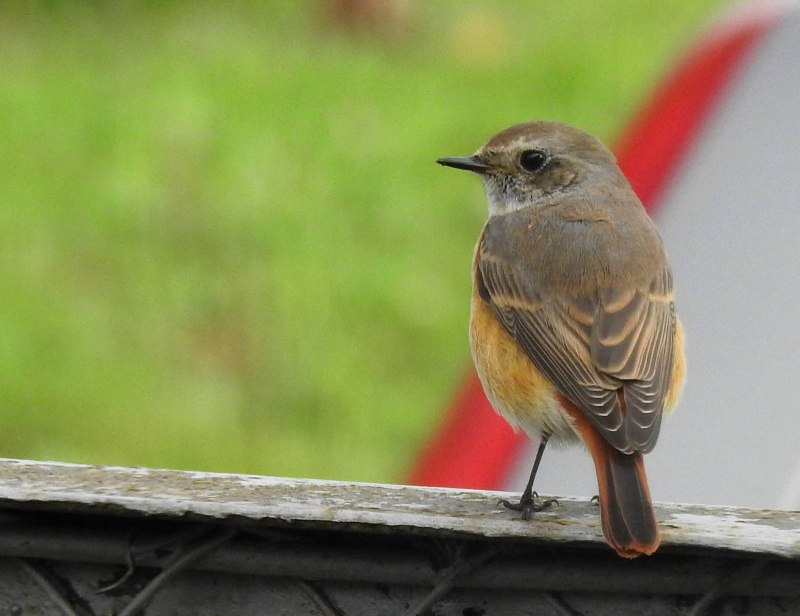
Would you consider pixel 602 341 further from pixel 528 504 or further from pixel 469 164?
pixel 528 504

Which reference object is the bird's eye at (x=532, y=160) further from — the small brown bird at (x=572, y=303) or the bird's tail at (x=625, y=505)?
the bird's tail at (x=625, y=505)

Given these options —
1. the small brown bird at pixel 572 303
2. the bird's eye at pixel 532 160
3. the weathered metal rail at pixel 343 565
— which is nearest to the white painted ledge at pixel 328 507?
the weathered metal rail at pixel 343 565

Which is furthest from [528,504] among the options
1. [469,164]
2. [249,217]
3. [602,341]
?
[249,217]

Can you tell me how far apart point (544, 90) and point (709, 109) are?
3581 mm

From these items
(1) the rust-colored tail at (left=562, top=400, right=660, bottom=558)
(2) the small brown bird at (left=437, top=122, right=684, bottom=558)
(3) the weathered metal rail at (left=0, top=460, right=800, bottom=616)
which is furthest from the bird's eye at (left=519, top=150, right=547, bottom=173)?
(3) the weathered metal rail at (left=0, top=460, right=800, bottom=616)

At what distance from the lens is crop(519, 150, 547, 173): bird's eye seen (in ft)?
14.4

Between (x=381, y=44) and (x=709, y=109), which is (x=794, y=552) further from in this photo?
(x=381, y=44)

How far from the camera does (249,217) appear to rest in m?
8.72

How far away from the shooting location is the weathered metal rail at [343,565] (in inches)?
78.7

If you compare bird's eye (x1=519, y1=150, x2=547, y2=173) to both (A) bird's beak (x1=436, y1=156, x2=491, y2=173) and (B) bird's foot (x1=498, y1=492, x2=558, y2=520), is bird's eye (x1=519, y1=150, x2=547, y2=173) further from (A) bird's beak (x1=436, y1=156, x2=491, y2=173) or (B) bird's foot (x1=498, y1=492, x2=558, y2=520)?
(B) bird's foot (x1=498, y1=492, x2=558, y2=520)

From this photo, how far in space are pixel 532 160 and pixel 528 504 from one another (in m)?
2.20

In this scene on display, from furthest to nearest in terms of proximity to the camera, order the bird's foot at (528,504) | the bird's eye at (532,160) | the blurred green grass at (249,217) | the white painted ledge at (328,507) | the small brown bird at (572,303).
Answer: the blurred green grass at (249,217) < the bird's eye at (532,160) < the small brown bird at (572,303) < the bird's foot at (528,504) < the white painted ledge at (328,507)

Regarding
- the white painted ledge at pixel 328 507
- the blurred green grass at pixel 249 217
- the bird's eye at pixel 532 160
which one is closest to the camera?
the white painted ledge at pixel 328 507

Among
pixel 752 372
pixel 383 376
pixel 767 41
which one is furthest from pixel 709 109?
pixel 383 376
